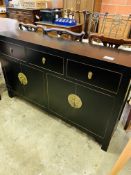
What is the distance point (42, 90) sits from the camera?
1.49 metres

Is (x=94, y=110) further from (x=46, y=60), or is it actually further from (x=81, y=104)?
(x=46, y=60)

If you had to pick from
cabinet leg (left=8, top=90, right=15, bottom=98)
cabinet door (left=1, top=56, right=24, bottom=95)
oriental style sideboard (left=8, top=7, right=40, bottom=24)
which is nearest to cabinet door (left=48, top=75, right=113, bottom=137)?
cabinet door (left=1, top=56, right=24, bottom=95)

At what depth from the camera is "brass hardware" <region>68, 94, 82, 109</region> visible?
124cm

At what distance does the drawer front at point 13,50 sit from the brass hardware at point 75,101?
24.9 inches

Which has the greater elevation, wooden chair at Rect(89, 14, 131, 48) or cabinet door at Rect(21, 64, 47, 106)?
wooden chair at Rect(89, 14, 131, 48)

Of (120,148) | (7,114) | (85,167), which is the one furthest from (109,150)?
(7,114)

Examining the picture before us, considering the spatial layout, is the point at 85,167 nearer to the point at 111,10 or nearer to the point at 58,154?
the point at 58,154

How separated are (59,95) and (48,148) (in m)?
0.52

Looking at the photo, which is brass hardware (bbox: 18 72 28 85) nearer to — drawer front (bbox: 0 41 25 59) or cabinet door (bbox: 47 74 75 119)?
drawer front (bbox: 0 41 25 59)

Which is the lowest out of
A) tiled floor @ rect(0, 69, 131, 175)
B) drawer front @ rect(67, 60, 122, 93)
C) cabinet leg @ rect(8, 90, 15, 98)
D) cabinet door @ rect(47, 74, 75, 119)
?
tiled floor @ rect(0, 69, 131, 175)

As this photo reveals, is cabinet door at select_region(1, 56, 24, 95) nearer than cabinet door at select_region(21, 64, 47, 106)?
No

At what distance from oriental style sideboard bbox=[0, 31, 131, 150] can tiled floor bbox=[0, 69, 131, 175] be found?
0.14 m

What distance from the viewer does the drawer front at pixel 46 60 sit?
1172mm

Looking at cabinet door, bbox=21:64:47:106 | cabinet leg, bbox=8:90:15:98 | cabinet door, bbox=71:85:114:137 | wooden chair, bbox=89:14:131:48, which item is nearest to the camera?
cabinet door, bbox=71:85:114:137
